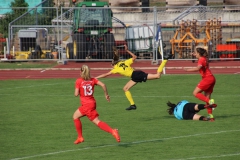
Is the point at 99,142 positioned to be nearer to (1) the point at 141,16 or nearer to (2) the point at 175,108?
(2) the point at 175,108

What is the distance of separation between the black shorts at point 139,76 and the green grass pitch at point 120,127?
89 cm

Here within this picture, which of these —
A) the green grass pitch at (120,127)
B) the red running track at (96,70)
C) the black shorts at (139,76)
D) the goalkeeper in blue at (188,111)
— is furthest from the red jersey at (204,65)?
the red running track at (96,70)

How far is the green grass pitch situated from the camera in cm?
1244

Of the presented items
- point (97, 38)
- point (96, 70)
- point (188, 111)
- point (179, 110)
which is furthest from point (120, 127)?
point (97, 38)

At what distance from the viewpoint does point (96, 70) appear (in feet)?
96.1

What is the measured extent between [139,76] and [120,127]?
2.52 m

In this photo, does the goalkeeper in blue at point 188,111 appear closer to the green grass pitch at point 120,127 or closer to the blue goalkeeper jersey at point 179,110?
the blue goalkeeper jersey at point 179,110

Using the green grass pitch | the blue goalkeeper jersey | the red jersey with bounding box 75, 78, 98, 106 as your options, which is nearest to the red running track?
the green grass pitch

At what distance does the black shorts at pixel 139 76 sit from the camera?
17.4m

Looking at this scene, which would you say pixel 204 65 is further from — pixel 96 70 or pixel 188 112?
pixel 96 70

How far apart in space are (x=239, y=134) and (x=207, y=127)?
99 cm

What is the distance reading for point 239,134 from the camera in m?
14.1

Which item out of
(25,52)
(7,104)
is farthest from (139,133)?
(25,52)

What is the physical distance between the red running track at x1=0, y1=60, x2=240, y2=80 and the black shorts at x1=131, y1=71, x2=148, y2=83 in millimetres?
9835
